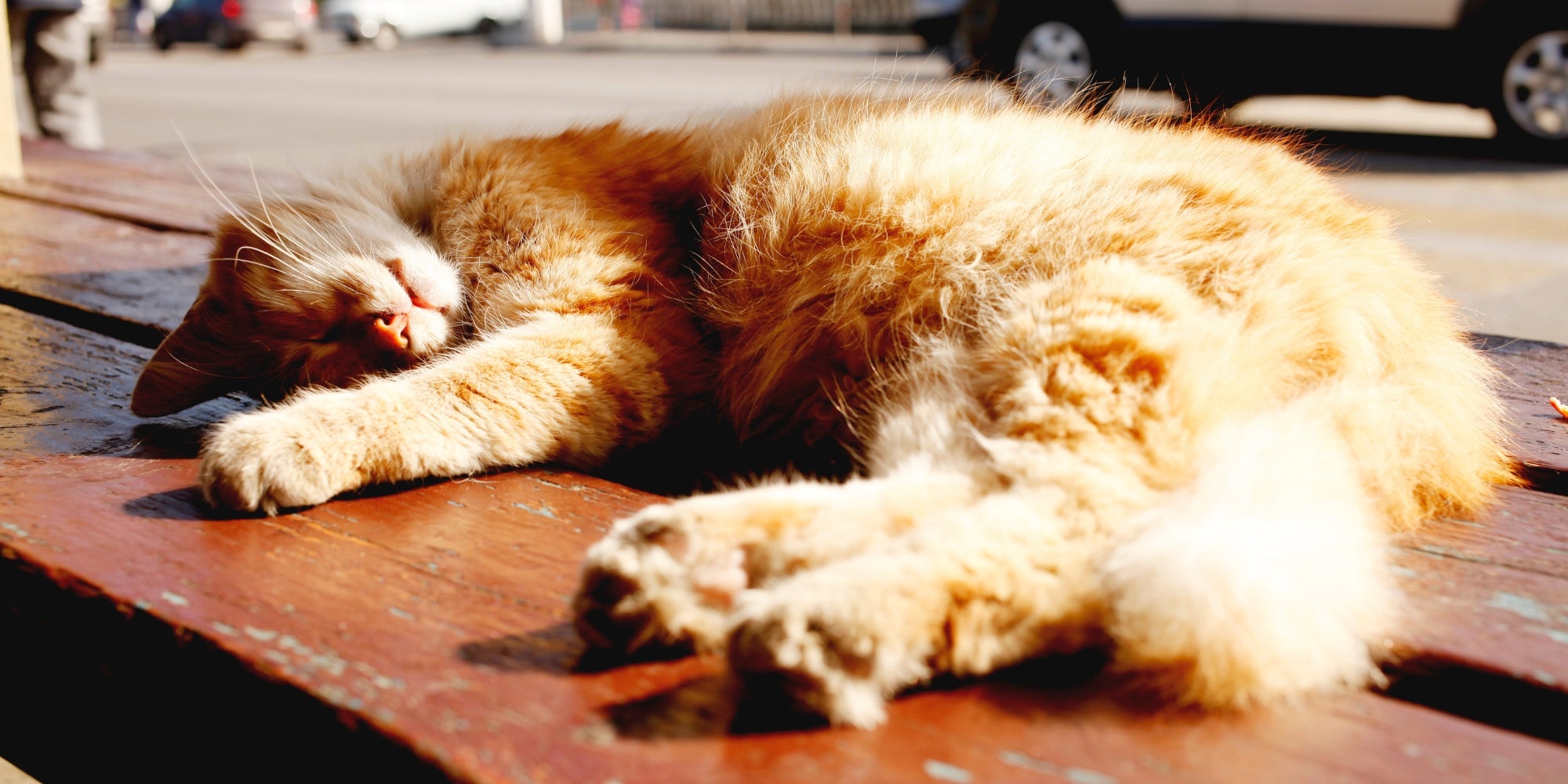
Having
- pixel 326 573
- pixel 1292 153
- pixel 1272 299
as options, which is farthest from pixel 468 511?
pixel 1292 153

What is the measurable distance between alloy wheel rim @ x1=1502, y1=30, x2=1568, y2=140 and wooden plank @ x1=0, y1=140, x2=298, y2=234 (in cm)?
743

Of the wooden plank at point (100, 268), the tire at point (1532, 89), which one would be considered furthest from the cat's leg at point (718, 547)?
the tire at point (1532, 89)

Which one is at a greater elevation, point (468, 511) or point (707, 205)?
point (707, 205)

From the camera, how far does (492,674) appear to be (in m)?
1.18

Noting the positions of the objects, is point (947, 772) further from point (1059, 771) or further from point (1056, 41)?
point (1056, 41)

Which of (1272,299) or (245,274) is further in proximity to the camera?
(245,274)

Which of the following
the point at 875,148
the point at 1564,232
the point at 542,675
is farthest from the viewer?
the point at 1564,232

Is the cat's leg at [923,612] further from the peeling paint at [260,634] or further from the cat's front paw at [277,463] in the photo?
the cat's front paw at [277,463]

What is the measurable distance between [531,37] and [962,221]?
943 inches

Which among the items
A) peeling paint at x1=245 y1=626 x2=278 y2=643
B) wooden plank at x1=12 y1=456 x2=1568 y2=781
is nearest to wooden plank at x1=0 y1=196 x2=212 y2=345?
wooden plank at x1=12 y1=456 x2=1568 y2=781

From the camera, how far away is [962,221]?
1.97m

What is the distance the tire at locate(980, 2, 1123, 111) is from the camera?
28.9 feet

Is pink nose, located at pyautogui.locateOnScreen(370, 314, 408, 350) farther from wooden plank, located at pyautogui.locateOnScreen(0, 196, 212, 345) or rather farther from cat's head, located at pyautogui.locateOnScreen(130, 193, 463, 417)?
wooden plank, located at pyautogui.locateOnScreen(0, 196, 212, 345)

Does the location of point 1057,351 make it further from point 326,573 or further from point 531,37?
point 531,37
